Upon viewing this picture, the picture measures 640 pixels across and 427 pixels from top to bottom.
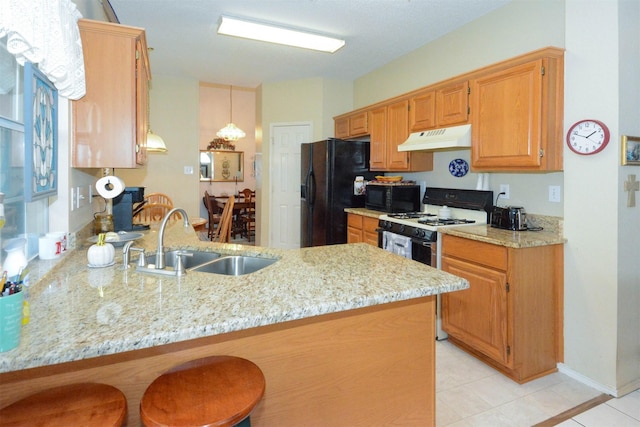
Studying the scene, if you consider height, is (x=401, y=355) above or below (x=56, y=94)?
below

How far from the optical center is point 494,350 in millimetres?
2336

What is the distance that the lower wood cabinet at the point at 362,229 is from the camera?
3703 mm

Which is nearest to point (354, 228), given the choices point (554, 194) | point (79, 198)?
point (554, 194)

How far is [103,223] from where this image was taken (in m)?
2.41

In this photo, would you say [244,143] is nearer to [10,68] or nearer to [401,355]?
[10,68]

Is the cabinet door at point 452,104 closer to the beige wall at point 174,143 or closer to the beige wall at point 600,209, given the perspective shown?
the beige wall at point 600,209

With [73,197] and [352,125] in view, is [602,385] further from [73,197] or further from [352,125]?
[352,125]

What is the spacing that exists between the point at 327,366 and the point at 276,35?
10.4ft

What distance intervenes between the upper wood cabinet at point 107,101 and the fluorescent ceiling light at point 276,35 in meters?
1.53

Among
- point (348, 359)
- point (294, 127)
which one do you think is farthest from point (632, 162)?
point (294, 127)

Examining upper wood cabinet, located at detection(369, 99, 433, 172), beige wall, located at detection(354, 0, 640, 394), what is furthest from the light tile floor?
upper wood cabinet, located at detection(369, 99, 433, 172)

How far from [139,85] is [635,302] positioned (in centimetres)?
319

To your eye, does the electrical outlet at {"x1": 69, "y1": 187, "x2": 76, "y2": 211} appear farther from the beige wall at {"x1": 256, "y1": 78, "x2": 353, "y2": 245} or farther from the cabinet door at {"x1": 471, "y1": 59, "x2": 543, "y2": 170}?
the beige wall at {"x1": 256, "y1": 78, "x2": 353, "y2": 245}

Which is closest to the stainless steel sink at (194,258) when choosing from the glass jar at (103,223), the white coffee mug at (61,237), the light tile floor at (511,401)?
the white coffee mug at (61,237)
